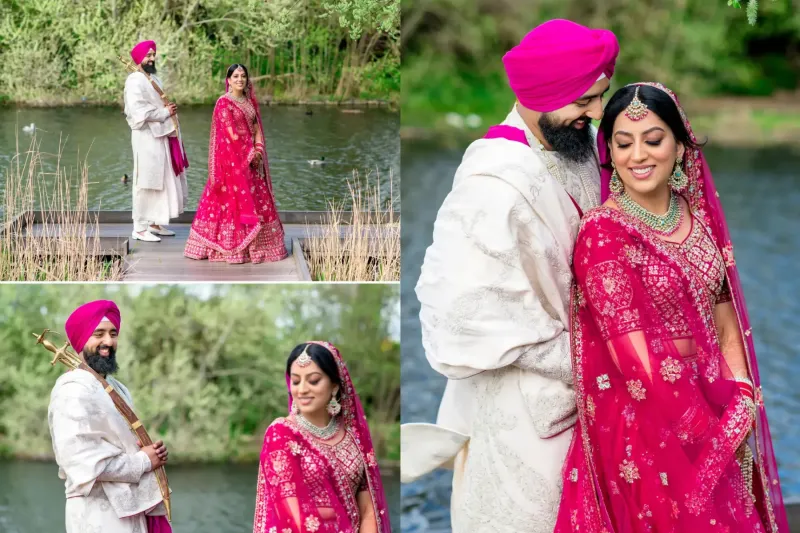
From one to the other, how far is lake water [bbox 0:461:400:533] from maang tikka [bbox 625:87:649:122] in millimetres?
2716

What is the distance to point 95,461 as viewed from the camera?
383 cm

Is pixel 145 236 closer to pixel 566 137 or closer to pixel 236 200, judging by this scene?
pixel 236 200

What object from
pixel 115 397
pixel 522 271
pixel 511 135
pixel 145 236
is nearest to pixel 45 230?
pixel 145 236

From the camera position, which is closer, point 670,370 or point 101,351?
point 670,370

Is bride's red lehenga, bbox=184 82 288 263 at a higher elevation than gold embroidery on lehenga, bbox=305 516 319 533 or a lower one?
higher

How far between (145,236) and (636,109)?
2734mm

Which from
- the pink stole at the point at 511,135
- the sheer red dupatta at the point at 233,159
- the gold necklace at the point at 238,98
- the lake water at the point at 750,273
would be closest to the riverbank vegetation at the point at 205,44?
the gold necklace at the point at 238,98

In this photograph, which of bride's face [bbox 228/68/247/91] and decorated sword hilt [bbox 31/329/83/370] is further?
bride's face [bbox 228/68/247/91]

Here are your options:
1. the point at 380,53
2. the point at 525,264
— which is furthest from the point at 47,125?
the point at 525,264

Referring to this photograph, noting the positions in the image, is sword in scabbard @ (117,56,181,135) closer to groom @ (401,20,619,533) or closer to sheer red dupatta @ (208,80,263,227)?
sheer red dupatta @ (208,80,263,227)

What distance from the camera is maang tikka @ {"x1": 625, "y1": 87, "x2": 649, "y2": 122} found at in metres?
2.86

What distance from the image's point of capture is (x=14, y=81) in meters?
4.77

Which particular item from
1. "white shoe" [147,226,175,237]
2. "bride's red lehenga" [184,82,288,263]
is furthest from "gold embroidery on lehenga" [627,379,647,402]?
"white shoe" [147,226,175,237]

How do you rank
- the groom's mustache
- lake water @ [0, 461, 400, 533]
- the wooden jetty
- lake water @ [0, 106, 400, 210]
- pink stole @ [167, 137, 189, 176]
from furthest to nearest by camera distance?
lake water @ [0, 461, 400, 533]
pink stole @ [167, 137, 189, 176]
the wooden jetty
lake water @ [0, 106, 400, 210]
the groom's mustache
